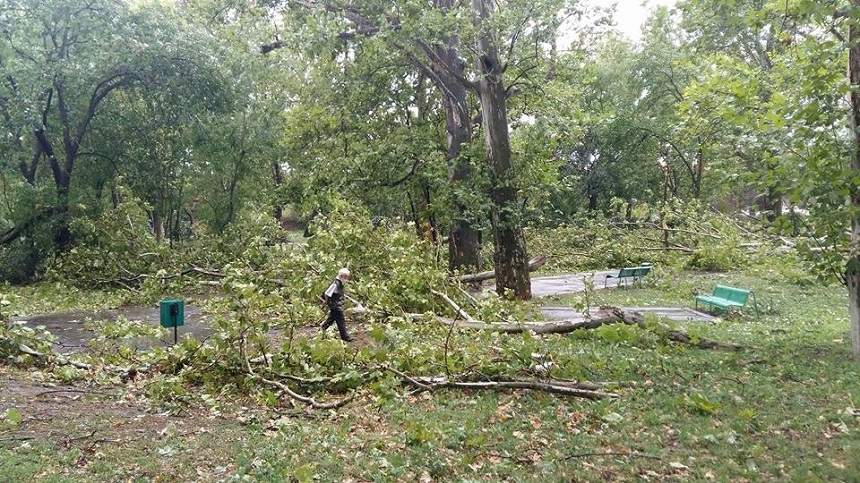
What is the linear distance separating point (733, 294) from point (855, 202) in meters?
5.33

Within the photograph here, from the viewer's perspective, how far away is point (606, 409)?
564cm

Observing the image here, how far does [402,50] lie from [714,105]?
7566mm

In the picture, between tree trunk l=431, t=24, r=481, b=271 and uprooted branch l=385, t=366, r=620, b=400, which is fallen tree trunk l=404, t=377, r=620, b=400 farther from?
tree trunk l=431, t=24, r=481, b=271

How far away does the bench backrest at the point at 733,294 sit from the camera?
11.4 meters

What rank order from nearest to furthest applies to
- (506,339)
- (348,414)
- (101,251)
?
(348,414) < (506,339) < (101,251)

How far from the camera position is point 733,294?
38.4 feet

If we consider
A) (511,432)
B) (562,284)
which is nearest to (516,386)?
(511,432)

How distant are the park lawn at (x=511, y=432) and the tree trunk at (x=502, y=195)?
5496 millimetres

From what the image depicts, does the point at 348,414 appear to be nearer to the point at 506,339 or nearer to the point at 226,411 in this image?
the point at 226,411

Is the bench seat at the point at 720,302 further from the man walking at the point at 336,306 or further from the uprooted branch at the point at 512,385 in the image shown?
the man walking at the point at 336,306

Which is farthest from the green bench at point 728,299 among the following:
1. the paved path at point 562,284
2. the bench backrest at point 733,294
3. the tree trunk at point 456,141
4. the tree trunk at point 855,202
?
the tree trunk at point 456,141

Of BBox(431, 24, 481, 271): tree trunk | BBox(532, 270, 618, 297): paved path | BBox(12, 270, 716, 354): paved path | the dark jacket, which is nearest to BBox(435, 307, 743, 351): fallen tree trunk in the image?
BBox(12, 270, 716, 354): paved path

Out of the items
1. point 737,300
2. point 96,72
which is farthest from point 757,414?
point 96,72

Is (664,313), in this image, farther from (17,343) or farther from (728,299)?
(17,343)
